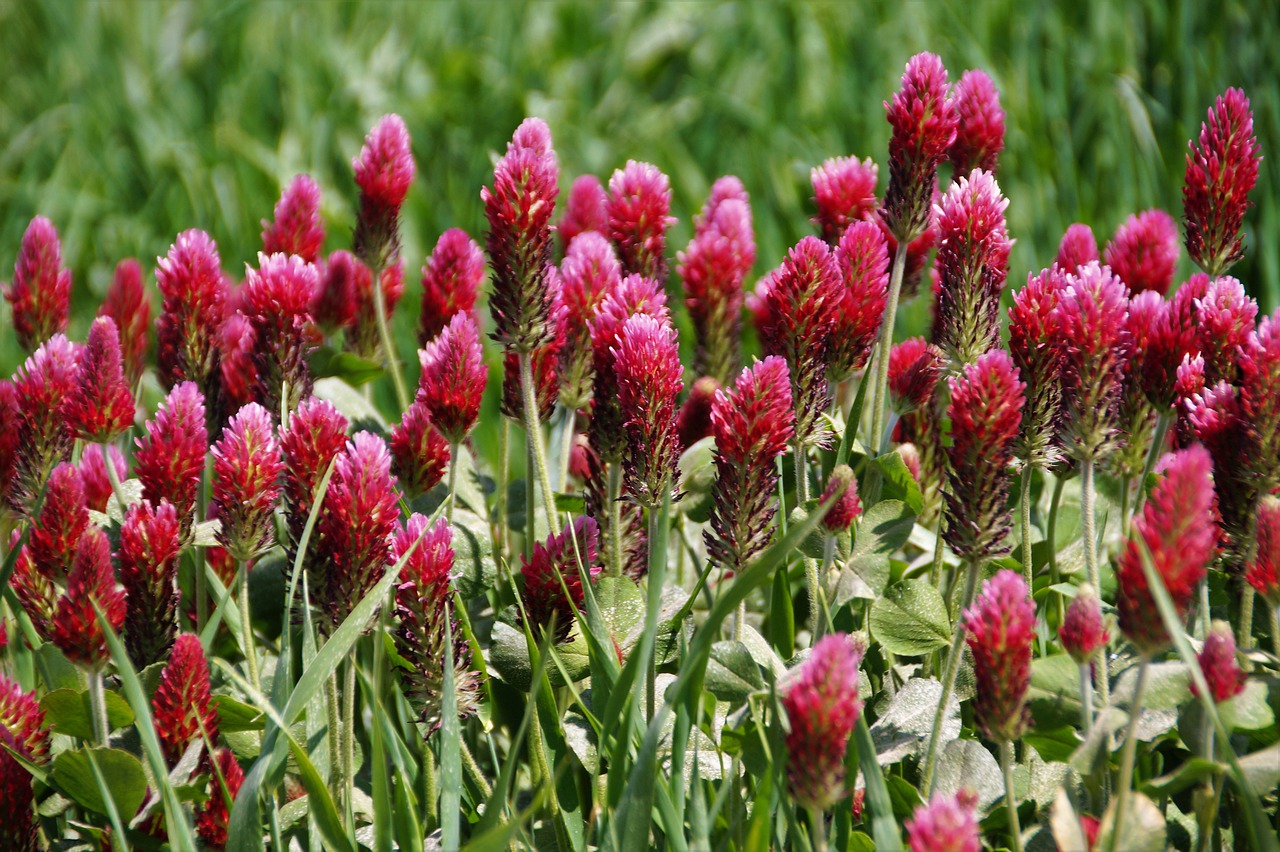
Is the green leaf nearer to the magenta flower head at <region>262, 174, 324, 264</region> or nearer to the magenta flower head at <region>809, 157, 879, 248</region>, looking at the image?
the magenta flower head at <region>809, 157, 879, 248</region>

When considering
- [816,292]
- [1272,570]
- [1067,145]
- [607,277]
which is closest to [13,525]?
[607,277]

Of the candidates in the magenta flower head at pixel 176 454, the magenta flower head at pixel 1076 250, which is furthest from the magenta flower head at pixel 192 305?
the magenta flower head at pixel 1076 250

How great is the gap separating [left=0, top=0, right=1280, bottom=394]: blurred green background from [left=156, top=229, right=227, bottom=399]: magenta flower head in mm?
2515

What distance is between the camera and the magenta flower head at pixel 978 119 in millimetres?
2146

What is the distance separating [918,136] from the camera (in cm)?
198

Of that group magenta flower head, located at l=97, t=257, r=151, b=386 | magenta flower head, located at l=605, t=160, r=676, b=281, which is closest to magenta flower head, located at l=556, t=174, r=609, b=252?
magenta flower head, located at l=605, t=160, r=676, b=281

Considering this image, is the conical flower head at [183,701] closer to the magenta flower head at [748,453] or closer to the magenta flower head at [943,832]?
the magenta flower head at [748,453]

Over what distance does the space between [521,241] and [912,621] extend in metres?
0.80

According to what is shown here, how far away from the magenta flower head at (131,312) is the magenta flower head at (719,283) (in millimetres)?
1123

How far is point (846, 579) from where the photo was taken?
1789 millimetres

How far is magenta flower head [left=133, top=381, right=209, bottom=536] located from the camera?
1852 mm

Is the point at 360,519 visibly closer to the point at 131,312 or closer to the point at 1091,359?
the point at 1091,359

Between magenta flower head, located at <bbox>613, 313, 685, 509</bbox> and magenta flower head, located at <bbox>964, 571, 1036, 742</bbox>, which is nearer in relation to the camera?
magenta flower head, located at <bbox>964, 571, 1036, 742</bbox>

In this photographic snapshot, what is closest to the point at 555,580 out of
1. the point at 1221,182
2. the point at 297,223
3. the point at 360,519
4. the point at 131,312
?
the point at 360,519
